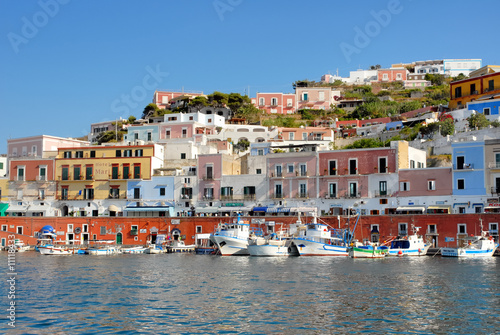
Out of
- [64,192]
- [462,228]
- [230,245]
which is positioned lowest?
[230,245]

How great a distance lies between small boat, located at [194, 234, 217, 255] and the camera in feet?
196

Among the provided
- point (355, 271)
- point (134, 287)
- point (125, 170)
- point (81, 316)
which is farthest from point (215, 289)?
point (125, 170)

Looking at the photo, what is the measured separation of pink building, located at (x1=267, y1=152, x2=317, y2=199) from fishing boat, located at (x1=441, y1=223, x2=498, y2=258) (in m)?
17.4

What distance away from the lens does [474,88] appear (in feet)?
269

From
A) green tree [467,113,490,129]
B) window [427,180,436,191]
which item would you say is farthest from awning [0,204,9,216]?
green tree [467,113,490,129]

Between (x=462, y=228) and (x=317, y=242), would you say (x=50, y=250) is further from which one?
(x=462, y=228)

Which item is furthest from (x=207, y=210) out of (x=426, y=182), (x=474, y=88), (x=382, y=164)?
(x=474, y=88)

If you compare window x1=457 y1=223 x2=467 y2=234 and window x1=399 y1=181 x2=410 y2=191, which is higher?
window x1=399 y1=181 x2=410 y2=191

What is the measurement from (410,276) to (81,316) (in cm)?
2185

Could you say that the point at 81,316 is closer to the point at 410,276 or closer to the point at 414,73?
the point at 410,276

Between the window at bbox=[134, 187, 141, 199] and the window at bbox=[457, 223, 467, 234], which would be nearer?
the window at bbox=[457, 223, 467, 234]

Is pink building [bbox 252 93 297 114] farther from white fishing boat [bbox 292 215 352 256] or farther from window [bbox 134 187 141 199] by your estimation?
A: white fishing boat [bbox 292 215 352 256]

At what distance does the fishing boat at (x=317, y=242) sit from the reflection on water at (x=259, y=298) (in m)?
9.22

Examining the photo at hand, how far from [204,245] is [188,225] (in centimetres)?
324
